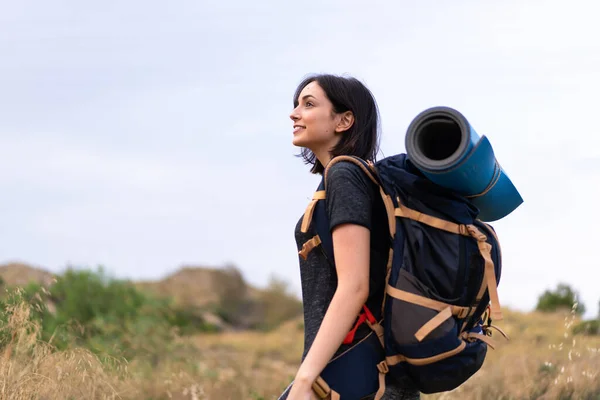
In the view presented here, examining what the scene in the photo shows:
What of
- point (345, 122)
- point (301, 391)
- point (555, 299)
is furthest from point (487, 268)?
point (555, 299)

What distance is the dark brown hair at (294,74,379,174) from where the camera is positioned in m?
3.51

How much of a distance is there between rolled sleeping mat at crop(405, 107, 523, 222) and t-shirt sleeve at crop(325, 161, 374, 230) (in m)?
0.21

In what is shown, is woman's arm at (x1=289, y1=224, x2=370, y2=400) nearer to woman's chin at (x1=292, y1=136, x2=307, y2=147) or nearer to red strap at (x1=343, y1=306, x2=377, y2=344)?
red strap at (x1=343, y1=306, x2=377, y2=344)

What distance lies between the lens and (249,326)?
30672mm

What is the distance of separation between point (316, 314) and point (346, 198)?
459mm

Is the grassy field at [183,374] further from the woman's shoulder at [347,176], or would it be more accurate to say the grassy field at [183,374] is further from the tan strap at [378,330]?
the woman's shoulder at [347,176]

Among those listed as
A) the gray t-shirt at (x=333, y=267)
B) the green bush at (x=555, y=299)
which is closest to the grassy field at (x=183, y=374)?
the gray t-shirt at (x=333, y=267)

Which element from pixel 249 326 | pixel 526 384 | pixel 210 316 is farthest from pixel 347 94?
pixel 249 326

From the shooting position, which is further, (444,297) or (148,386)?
(148,386)

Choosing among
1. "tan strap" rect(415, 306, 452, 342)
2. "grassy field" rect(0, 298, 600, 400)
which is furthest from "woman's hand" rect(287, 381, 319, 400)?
"grassy field" rect(0, 298, 600, 400)

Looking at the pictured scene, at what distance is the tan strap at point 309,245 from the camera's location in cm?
307

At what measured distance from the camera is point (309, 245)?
3.09m

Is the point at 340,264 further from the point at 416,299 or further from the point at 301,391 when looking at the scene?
the point at 301,391

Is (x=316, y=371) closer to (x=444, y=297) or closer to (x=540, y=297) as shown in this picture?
(x=444, y=297)
